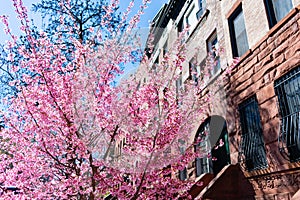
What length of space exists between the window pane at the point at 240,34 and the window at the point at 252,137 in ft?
6.56

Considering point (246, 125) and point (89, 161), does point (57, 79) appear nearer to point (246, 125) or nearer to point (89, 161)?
point (89, 161)

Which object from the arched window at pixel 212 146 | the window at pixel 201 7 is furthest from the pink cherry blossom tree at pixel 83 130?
the window at pixel 201 7

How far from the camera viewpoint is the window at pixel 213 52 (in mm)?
10492

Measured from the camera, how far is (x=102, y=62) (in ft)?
27.4

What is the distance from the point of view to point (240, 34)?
8953mm

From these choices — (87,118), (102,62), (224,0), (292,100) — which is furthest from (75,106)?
(224,0)

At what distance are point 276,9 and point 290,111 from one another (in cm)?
305

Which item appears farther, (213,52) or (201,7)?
(201,7)

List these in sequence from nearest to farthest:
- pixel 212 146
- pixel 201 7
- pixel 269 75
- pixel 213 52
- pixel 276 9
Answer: pixel 269 75, pixel 276 9, pixel 212 146, pixel 213 52, pixel 201 7

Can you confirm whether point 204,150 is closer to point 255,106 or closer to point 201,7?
point 255,106

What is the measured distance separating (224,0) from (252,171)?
259 inches

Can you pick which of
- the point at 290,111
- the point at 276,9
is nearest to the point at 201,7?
the point at 276,9

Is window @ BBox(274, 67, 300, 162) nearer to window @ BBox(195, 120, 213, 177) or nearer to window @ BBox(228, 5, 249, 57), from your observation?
window @ BBox(228, 5, 249, 57)

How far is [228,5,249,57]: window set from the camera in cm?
871
